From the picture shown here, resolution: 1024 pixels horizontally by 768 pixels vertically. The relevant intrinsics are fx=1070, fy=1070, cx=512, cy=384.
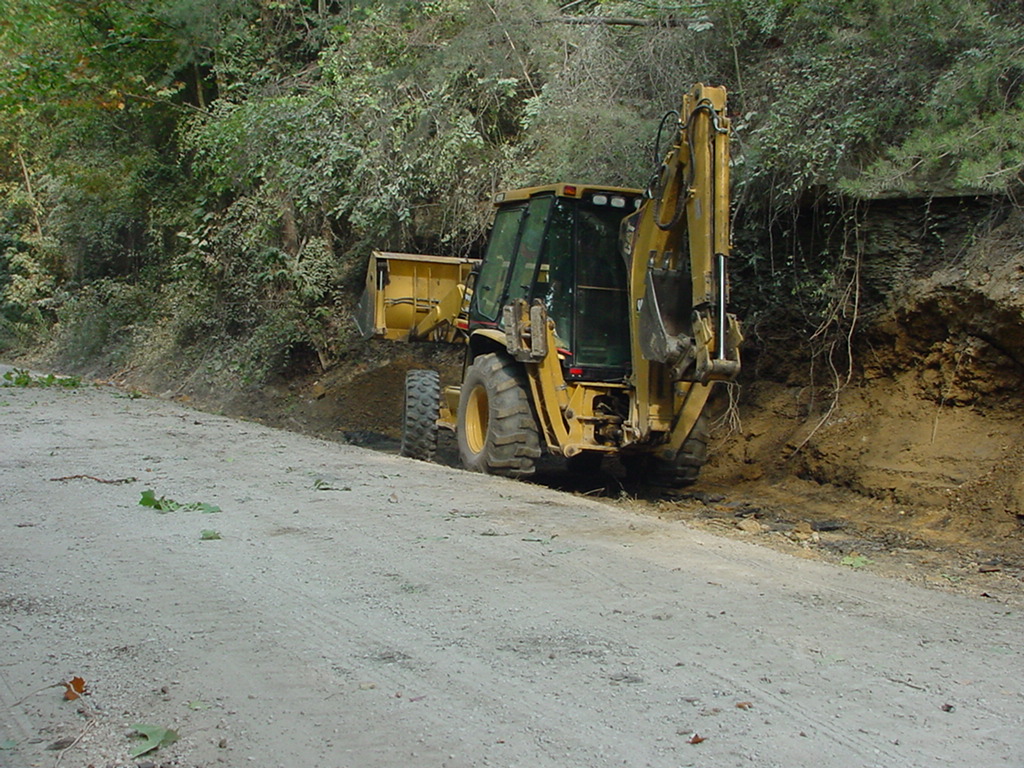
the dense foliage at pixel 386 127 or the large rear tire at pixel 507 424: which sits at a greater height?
the dense foliage at pixel 386 127

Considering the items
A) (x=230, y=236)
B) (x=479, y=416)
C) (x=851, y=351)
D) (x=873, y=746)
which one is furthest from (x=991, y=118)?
(x=230, y=236)

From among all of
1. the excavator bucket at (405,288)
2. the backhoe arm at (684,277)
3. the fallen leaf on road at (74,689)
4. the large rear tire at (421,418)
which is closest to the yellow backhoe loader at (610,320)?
the backhoe arm at (684,277)

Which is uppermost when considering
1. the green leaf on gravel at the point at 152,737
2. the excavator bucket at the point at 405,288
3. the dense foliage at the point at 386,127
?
the dense foliage at the point at 386,127

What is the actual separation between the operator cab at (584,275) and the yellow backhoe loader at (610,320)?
1 cm

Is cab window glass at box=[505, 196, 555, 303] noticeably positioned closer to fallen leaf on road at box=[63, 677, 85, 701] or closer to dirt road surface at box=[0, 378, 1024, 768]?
dirt road surface at box=[0, 378, 1024, 768]

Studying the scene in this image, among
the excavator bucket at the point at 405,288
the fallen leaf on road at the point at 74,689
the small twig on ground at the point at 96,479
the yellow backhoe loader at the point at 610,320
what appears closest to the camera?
the fallen leaf on road at the point at 74,689

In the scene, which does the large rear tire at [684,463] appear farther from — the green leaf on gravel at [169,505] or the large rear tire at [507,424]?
the green leaf on gravel at [169,505]

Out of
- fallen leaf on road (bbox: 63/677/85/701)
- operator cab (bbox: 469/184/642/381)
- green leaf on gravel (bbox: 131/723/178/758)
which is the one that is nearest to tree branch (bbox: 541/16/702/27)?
operator cab (bbox: 469/184/642/381)

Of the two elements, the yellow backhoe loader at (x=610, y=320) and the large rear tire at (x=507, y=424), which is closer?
the yellow backhoe loader at (x=610, y=320)

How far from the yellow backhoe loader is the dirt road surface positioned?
165 centimetres

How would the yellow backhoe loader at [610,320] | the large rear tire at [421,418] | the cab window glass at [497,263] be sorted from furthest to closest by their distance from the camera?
the large rear tire at [421,418] → the cab window glass at [497,263] → the yellow backhoe loader at [610,320]

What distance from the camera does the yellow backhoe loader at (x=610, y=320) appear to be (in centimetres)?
805

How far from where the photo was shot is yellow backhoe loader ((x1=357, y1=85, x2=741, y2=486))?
317 inches

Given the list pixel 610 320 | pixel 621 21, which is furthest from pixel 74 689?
pixel 621 21
